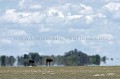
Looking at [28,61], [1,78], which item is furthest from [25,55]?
[1,78]

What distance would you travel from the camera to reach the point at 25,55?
12794cm

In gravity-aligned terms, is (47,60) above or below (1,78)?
above

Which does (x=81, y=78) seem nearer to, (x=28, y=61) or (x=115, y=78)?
(x=115, y=78)

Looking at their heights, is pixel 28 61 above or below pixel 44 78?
above

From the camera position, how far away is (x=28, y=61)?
118250mm

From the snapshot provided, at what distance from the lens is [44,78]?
5553 centimetres

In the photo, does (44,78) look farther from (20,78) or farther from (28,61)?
(28,61)

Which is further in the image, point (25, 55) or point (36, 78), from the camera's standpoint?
point (25, 55)

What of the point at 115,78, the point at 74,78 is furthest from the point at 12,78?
the point at 115,78

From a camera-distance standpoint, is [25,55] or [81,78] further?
[25,55]

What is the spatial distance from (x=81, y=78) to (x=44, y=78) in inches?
140

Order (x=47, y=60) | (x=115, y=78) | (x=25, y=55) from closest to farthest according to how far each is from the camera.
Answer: (x=115, y=78) < (x=47, y=60) < (x=25, y=55)

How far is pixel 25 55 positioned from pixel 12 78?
236 ft

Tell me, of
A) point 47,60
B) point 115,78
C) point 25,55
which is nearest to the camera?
point 115,78
